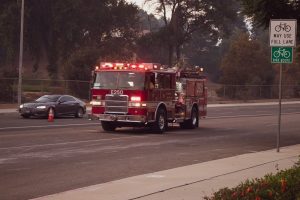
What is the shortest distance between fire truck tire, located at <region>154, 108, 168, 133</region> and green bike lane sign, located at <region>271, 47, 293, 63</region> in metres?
7.85

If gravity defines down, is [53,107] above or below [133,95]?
below

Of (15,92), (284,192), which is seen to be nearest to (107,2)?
(15,92)

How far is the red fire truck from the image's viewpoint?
22984 mm

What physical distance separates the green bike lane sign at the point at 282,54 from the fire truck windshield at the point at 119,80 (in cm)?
727

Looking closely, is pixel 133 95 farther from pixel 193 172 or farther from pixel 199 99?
pixel 193 172

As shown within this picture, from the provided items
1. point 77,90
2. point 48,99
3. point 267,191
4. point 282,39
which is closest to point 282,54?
point 282,39

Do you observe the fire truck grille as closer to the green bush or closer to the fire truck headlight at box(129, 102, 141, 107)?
the fire truck headlight at box(129, 102, 141, 107)

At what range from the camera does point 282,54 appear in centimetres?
1666

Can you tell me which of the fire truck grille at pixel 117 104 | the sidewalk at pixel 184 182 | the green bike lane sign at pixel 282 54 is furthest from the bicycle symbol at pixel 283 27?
the fire truck grille at pixel 117 104

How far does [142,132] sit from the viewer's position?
2453cm

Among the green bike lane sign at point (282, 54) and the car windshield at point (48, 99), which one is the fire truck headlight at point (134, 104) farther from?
the car windshield at point (48, 99)

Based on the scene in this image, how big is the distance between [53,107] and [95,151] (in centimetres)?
1562

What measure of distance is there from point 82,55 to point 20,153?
38.3 metres

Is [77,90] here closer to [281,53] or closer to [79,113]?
[79,113]
